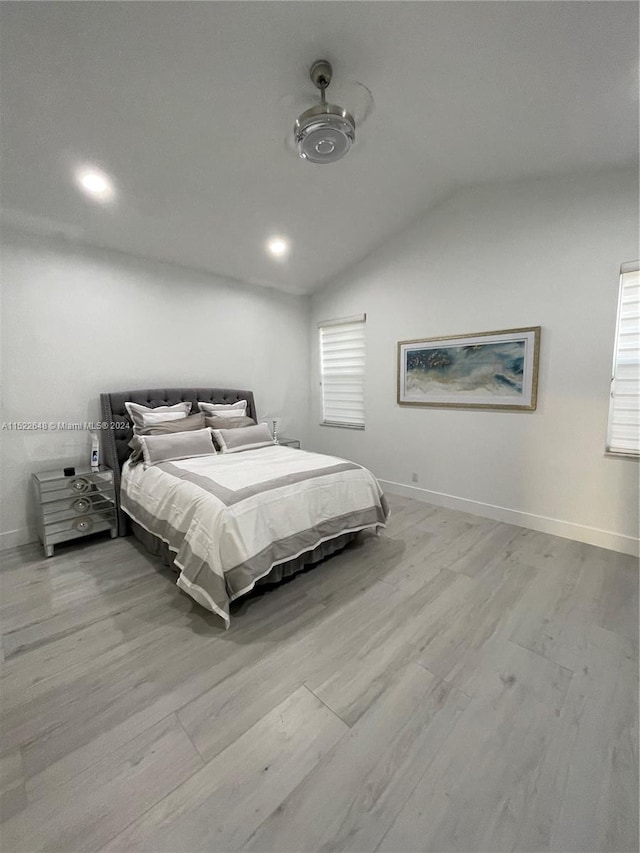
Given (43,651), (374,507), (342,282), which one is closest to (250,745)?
(43,651)

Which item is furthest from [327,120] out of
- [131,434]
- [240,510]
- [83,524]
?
[83,524]

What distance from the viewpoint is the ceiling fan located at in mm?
1902

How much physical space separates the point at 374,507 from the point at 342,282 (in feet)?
10.1

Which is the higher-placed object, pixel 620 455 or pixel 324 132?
pixel 324 132

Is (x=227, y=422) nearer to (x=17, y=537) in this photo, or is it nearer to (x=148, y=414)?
(x=148, y=414)

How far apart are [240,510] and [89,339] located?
2.38m

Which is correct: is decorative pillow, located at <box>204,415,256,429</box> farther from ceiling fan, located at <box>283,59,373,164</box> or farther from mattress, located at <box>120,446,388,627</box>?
ceiling fan, located at <box>283,59,373,164</box>

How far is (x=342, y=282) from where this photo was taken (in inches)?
178

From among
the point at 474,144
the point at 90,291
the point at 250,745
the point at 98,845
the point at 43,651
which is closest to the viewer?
the point at 98,845

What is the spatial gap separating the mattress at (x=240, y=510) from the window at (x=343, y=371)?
1.74 m

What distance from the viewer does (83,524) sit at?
9.37ft

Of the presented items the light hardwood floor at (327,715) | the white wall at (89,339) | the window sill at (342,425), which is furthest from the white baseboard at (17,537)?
the window sill at (342,425)

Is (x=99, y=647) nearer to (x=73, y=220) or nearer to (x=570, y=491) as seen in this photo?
(x=73, y=220)

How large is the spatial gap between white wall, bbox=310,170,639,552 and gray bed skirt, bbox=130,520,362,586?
4.95ft
